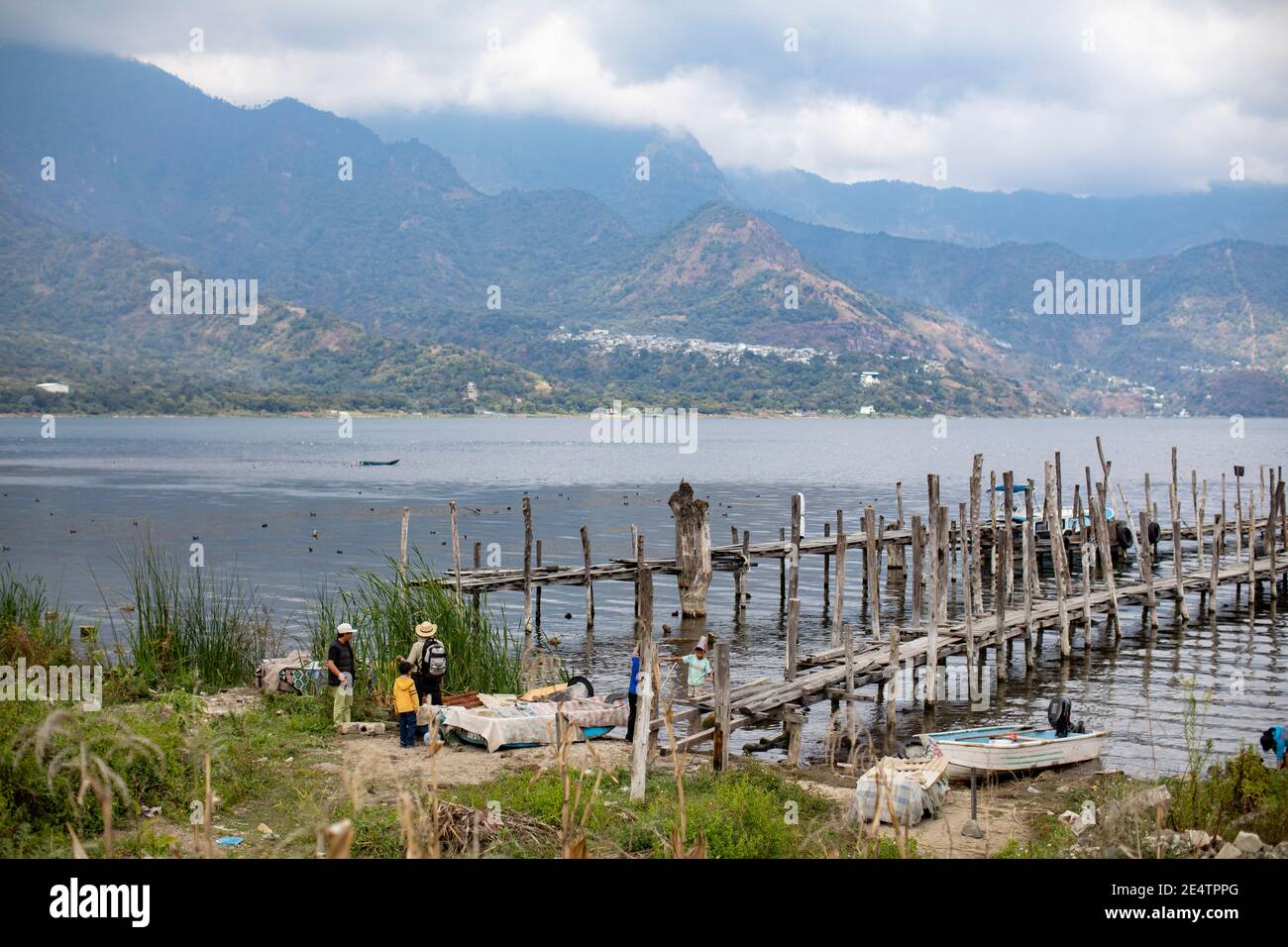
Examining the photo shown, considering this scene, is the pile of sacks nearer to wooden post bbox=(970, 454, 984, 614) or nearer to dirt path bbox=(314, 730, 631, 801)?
dirt path bbox=(314, 730, 631, 801)

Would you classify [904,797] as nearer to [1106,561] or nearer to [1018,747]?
[1018,747]

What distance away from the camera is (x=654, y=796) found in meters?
11.3

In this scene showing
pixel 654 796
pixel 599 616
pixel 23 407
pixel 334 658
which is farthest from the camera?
pixel 23 407

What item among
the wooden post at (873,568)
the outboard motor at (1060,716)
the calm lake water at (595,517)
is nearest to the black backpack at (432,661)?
the calm lake water at (595,517)

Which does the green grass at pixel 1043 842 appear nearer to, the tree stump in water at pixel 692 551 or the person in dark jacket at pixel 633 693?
the person in dark jacket at pixel 633 693

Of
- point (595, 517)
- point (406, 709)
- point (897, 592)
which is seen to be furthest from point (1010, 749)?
point (595, 517)

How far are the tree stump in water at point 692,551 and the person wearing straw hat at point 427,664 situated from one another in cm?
1389

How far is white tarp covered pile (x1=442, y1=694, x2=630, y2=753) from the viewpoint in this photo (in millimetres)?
14117

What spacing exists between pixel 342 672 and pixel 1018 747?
9.06m

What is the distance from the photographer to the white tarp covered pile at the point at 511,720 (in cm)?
1412
